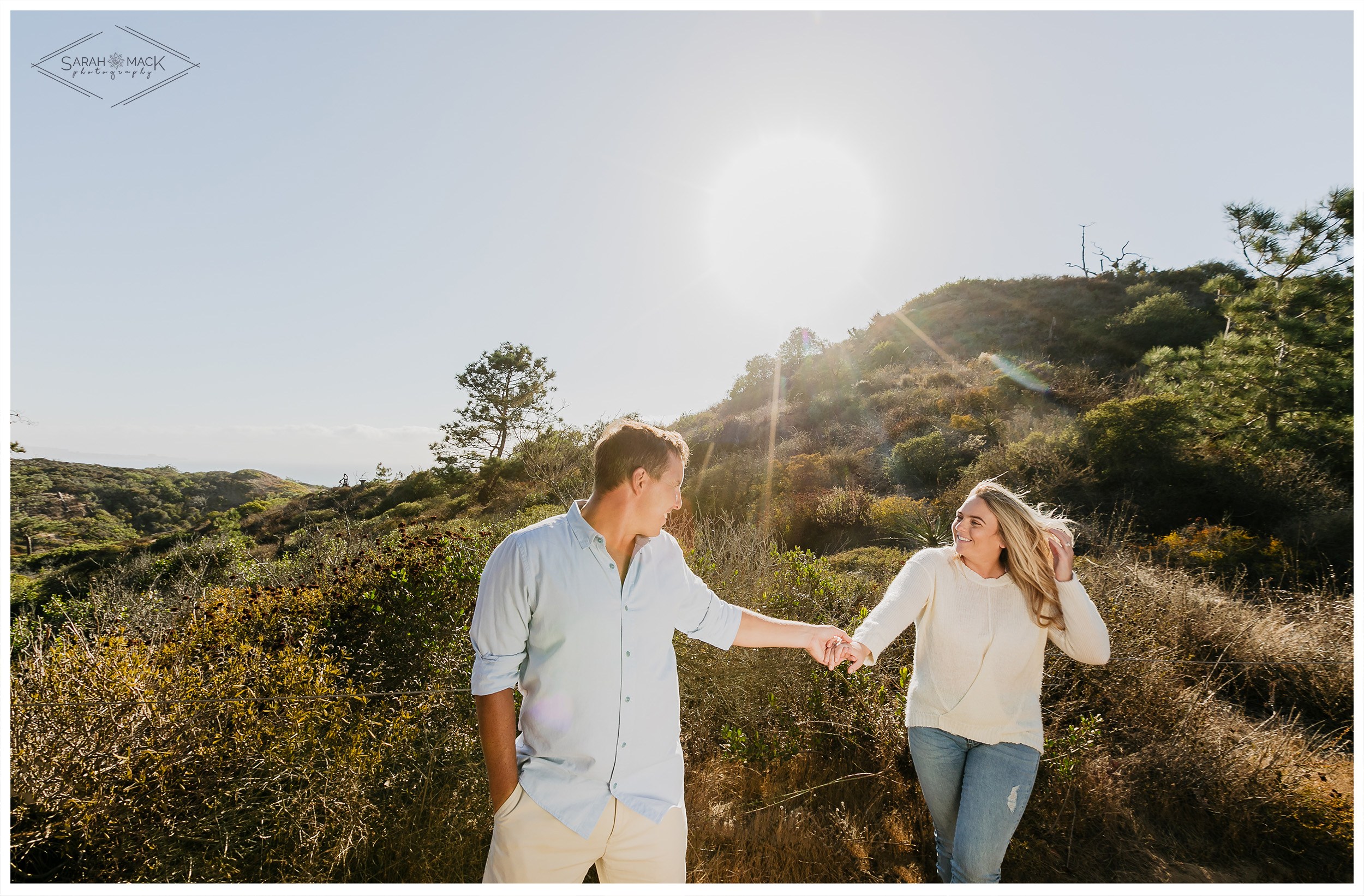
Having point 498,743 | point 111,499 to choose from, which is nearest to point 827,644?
point 498,743

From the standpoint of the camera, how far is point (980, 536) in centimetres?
246

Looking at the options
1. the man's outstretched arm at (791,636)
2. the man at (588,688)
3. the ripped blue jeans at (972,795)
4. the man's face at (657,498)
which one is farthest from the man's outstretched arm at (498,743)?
the ripped blue jeans at (972,795)

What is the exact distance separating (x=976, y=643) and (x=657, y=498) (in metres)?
1.39

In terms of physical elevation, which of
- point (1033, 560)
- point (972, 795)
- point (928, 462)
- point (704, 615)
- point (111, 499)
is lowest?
point (111, 499)

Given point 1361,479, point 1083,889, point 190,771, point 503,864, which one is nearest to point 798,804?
point 1083,889

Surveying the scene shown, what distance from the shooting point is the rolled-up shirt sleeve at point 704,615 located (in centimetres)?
201

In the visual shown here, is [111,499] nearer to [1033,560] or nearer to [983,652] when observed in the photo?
[983,652]

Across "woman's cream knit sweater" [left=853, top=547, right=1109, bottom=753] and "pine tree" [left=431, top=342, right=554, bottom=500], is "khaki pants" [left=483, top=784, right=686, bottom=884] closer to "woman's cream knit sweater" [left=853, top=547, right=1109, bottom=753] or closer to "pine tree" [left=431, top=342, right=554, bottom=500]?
"woman's cream knit sweater" [left=853, top=547, right=1109, bottom=753]

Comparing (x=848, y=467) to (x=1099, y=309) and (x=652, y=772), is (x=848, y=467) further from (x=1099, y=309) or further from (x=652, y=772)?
(x=1099, y=309)

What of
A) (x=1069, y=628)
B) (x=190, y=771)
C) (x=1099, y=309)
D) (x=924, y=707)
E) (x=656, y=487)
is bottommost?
(x=190, y=771)

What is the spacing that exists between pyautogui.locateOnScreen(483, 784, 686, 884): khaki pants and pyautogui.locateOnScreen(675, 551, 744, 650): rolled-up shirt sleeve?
54 centimetres

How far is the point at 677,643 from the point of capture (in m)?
3.67

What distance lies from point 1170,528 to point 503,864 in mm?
11453

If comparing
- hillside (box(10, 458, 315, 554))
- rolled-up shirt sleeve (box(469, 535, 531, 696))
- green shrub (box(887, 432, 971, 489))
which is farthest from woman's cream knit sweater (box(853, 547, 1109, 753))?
hillside (box(10, 458, 315, 554))
